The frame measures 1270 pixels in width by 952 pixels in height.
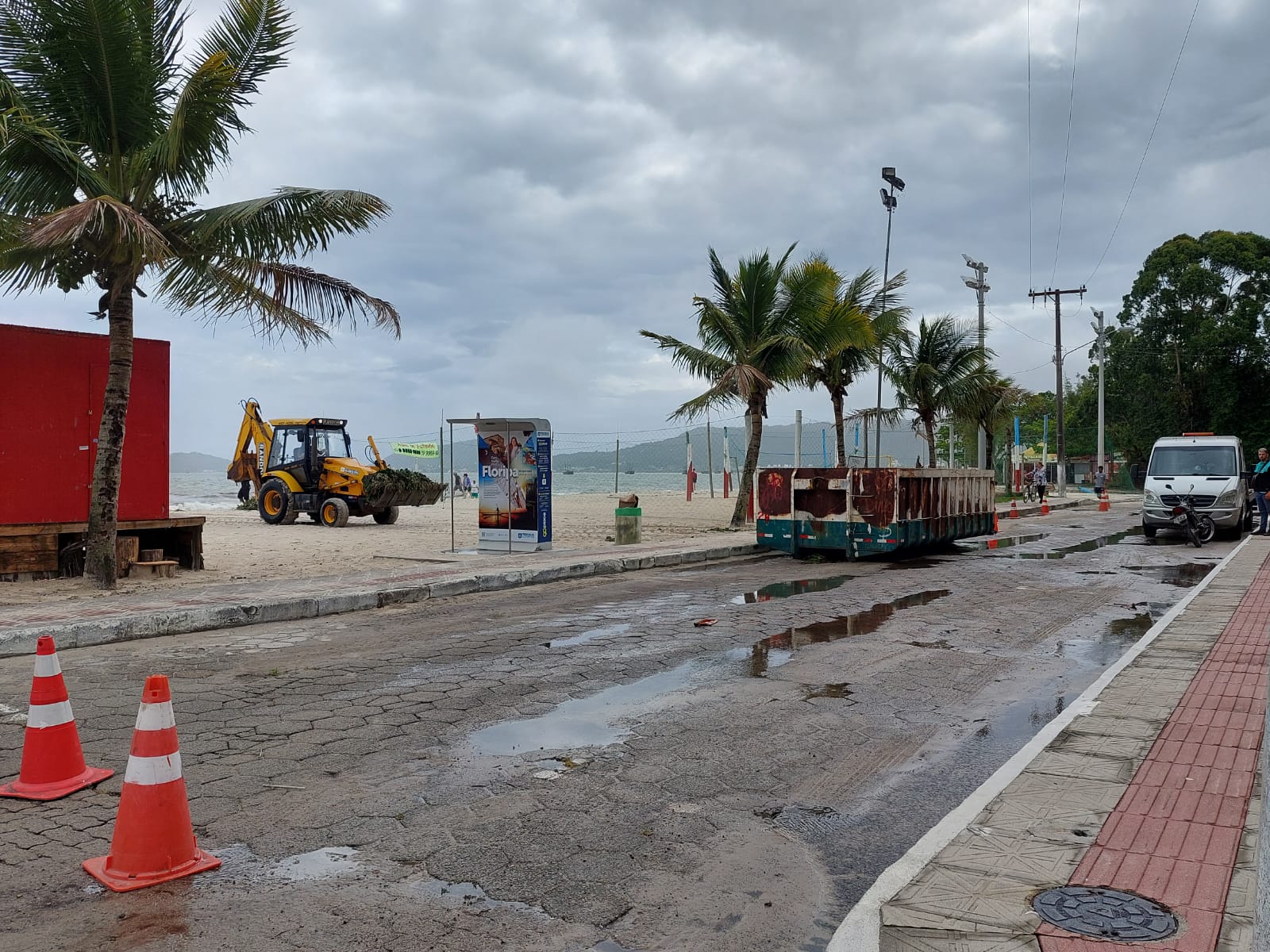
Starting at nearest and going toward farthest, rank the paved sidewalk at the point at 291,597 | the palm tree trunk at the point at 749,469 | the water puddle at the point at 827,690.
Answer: the water puddle at the point at 827,690, the paved sidewalk at the point at 291,597, the palm tree trunk at the point at 749,469

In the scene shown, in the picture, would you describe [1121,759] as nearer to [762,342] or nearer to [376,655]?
[376,655]

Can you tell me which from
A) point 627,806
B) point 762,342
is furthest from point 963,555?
point 627,806

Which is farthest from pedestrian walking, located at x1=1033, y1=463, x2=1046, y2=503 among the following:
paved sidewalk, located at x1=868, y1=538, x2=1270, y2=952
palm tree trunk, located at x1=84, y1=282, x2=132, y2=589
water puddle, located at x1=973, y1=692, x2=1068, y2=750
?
paved sidewalk, located at x1=868, y1=538, x2=1270, y2=952

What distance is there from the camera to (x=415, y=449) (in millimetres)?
45250

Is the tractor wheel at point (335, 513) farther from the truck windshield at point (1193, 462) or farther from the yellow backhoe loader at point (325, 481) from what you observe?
the truck windshield at point (1193, 462)

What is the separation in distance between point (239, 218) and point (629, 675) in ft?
26.7

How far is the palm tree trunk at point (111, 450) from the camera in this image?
11.9m

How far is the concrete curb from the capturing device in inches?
350

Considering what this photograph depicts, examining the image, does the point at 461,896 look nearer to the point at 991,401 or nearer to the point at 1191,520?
the point at 1191,520

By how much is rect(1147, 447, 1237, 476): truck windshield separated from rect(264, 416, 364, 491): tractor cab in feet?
64.3

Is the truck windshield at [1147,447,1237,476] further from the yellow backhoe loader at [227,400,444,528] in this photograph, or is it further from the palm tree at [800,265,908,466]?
the yellow backhoe loader at [227,400,444,528]

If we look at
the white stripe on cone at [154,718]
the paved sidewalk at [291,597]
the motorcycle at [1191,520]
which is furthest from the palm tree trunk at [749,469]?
the white stripe on cone at [154,718]

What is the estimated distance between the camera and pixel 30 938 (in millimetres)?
3262

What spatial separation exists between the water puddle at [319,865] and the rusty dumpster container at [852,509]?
13.2 m
